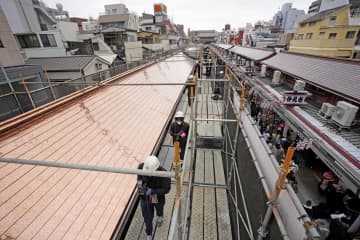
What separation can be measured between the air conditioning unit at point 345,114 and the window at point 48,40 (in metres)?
22.9

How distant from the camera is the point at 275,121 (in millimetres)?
7664

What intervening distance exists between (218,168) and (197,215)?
2.04 meters

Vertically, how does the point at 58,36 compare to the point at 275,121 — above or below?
above

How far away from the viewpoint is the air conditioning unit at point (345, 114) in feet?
11.9

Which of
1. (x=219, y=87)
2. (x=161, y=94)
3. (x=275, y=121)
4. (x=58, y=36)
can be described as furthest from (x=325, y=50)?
(x=58, y=36)

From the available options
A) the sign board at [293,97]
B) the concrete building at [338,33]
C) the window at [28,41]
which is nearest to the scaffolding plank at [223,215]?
the sign board at [293,97]

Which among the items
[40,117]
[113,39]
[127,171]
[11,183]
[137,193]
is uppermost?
[113,39]

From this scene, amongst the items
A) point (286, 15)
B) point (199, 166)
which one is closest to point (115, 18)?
point (199, 166)

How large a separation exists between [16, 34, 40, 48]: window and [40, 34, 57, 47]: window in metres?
0.54

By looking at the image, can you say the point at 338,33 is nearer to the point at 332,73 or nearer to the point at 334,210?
the point at 332,73

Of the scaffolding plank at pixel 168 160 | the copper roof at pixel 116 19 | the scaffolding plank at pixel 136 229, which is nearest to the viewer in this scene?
the scaffolding plank at pixel 136 229

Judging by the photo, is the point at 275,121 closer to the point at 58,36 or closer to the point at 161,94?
the point at 161,94

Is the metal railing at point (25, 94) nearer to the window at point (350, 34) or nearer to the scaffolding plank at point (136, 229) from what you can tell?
the scaffolding plank at point (136, 229)

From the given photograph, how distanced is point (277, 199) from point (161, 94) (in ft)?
15.7
